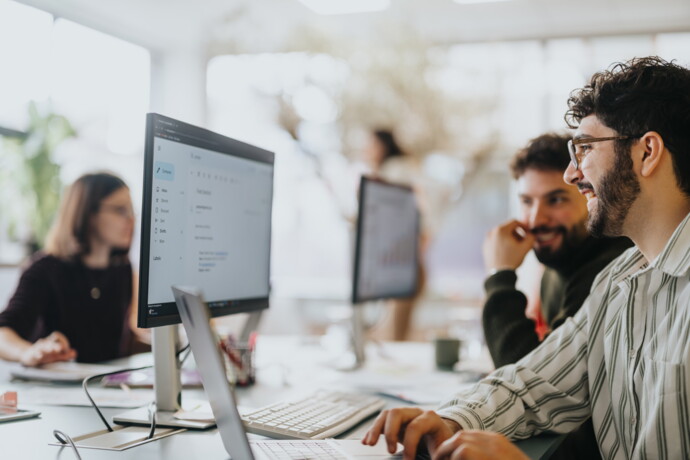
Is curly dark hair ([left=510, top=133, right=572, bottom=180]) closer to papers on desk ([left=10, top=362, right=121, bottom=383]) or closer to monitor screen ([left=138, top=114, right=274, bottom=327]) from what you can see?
monitor screen ([left=138, top=114, right=274, bottom=327])

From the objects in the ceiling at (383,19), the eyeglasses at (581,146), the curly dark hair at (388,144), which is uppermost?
the ceiling at (383,19)

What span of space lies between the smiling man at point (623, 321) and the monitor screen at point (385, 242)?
2.70ft

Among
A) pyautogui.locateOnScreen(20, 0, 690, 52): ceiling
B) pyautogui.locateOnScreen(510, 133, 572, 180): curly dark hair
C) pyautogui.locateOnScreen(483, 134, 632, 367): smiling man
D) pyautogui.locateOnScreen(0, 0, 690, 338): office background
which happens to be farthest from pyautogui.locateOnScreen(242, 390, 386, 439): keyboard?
pyautogui.locateOnScreen(20, 0, 690, 52): ceiling

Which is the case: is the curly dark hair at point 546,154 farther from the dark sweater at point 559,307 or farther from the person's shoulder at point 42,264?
the person's shoulder at point 42,264

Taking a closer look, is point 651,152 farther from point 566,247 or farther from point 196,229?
point 196,229

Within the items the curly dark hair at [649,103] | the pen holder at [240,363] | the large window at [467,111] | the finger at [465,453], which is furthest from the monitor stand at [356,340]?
the large window at [467,111]

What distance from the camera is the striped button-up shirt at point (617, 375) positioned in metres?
1.10

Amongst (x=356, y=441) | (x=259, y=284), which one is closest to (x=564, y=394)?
(x=356, y=441)

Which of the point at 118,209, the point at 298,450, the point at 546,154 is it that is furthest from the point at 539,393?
the point at 118,209

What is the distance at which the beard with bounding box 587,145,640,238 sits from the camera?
50.7 inches

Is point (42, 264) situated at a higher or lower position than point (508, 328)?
higher

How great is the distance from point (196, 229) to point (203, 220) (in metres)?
0.03

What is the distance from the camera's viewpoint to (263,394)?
5.45ft

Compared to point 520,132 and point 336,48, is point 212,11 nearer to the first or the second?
point 336,48
